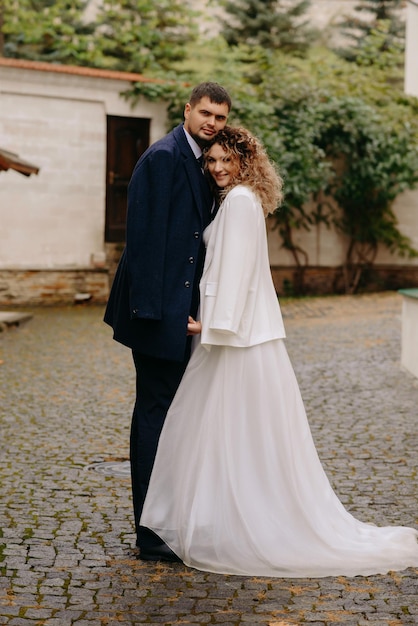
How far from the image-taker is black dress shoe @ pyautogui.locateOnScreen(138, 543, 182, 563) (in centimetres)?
447

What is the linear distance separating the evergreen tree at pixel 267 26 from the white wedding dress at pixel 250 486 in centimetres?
2294

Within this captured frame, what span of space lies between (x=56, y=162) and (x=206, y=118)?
502 inches

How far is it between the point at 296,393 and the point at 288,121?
14.0 meters

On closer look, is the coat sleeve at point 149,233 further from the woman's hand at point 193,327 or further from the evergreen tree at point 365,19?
the evergreen tree at point 365,19

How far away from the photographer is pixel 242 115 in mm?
17500

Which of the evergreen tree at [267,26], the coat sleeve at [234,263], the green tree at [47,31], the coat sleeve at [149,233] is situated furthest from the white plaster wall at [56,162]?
the coat sleeve at [234,263]

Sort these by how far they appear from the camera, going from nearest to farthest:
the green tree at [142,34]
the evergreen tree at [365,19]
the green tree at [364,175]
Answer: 1. the green tree at [364,175]
2. the green tree at [142,34]
3. the evergreen tree at [365,19]

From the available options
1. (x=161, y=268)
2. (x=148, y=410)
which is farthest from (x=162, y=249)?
(x=148, y=410)

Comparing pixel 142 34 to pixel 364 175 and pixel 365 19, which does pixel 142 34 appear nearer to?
pixel 365 19

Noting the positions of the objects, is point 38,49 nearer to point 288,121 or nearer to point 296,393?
point 288,121

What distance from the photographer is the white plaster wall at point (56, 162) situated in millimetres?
16453

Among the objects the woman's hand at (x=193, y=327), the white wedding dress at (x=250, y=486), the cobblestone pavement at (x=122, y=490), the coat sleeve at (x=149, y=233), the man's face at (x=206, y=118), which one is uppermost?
the man's face at (x=206, y=118)

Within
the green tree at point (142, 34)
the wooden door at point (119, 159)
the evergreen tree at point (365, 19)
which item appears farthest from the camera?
the evergreen tree at point (365, 19)

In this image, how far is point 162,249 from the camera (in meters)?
4.40
